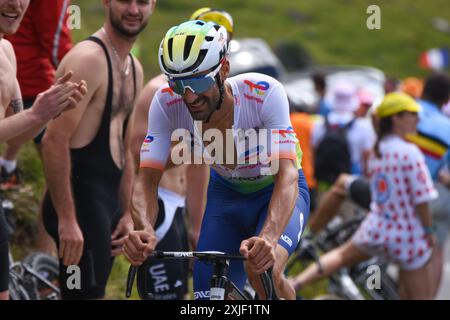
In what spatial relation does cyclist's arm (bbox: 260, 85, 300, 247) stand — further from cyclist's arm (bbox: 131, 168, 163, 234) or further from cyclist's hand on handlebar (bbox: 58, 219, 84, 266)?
cyclist's hand on handlebar (bbox: 58, 219, 84, 266)

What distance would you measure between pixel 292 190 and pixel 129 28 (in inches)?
74.5

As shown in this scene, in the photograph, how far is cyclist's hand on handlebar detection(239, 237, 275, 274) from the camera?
4.48m

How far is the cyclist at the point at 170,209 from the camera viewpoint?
6766 mm

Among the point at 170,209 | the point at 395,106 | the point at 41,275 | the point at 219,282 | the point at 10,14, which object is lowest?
the point at 41,275

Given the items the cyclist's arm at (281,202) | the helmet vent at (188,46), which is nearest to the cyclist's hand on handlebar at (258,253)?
the cyclist's arm at (281,202)

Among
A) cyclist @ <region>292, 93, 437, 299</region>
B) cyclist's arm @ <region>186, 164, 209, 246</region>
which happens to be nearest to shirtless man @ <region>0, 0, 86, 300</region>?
cyclist's arm @ <region>186, 164, 209, 246</region>

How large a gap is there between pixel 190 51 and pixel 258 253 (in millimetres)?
1125

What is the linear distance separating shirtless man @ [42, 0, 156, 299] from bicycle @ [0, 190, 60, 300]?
37 centimetres

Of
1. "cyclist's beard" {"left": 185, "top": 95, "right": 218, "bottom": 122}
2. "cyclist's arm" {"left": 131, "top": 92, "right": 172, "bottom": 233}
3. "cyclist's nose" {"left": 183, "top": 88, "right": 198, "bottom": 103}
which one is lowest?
"cyclist's arm" {"left": 131, "top": 92, "right": 172, "bottom": 233}

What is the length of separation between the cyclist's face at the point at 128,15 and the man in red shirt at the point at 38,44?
1.01 meters

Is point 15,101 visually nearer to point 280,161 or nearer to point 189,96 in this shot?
point 189,96

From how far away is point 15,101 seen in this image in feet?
19.2

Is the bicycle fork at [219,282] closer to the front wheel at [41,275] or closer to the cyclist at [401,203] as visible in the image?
the front wheel at [41,275]

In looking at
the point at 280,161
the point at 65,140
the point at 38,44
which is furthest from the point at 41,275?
the point at 280,161
